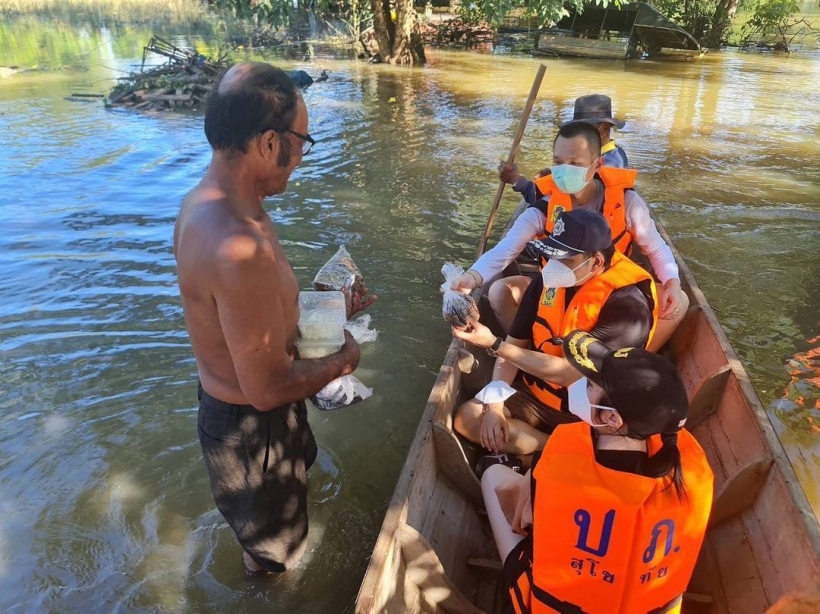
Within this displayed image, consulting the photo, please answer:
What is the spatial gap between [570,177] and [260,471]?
7.93ft

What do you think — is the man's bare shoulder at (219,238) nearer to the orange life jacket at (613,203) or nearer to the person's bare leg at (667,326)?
the orange life jacket at (613,203)

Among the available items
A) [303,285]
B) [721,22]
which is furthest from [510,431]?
[721,22]

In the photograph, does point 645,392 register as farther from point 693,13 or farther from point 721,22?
point 693,13

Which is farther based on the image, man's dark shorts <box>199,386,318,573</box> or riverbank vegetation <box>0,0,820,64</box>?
riverbank vegetation <box>0,0,820,64</box>

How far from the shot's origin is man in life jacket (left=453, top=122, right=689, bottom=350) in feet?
11.2

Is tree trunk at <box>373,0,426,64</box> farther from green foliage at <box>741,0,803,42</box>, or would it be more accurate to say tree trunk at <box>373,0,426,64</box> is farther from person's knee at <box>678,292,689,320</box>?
person's knee at <box>678,292,689,320</box>

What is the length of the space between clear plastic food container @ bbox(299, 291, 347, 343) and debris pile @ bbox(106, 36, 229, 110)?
475 inches

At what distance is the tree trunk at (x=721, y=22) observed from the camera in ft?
72.4

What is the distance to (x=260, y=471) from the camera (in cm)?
218

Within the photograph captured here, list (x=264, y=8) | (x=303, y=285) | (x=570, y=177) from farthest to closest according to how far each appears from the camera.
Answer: (x=264, y=8) < (x=303, y=285) < (x=570, y=177)

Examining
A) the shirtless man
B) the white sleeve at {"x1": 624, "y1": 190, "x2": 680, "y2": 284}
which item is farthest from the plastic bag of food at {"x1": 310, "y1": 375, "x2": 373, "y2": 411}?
the white sleeve at {"x1": 624, "y1": 190, "x2": 680, "y2": 284}

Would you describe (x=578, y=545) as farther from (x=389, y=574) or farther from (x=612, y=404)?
(x=389, y=574)

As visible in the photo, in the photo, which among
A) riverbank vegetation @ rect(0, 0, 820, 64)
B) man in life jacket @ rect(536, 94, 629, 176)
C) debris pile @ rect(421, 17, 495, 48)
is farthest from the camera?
debris pile @ rect(421, 17, 495, 48)

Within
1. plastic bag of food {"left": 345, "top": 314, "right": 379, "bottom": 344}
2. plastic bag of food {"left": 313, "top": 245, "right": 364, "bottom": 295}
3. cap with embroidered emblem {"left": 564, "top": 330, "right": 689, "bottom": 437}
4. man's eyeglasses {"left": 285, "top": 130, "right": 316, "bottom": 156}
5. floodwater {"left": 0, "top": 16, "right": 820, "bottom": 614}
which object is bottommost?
floodwater {"left": 0, "top": 16, "right": 820, "bottom": 614}
